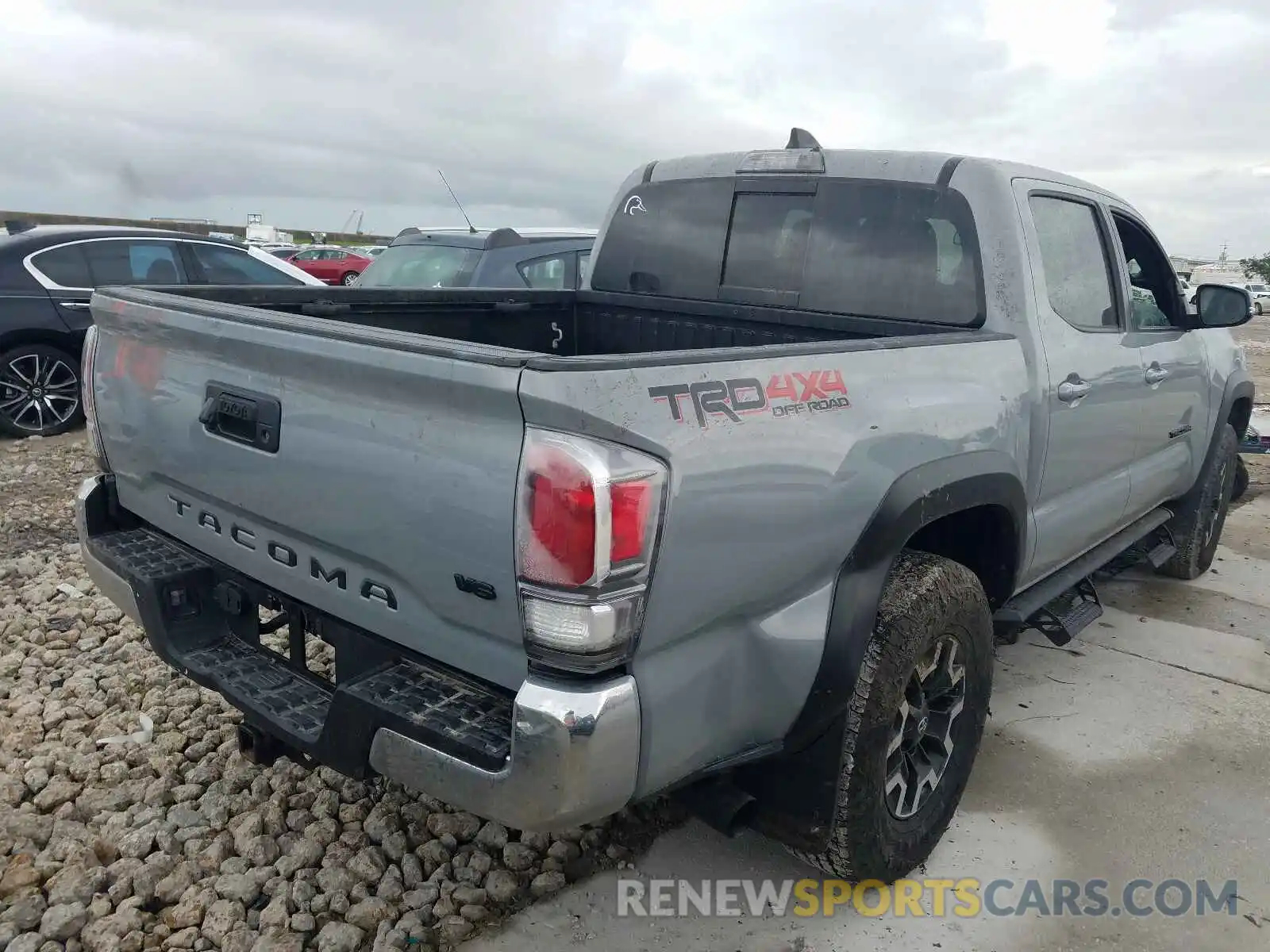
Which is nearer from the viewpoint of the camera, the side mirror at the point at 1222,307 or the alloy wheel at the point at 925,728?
the alloy wheel at the point at 925,728

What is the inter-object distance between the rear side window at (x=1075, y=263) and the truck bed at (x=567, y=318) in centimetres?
49

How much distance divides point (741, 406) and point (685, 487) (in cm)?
25

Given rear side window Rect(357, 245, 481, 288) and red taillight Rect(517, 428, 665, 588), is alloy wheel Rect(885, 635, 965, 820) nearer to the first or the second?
red taillight Rect(517, 428, 665, 588)

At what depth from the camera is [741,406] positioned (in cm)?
202

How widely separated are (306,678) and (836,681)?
1.35 m

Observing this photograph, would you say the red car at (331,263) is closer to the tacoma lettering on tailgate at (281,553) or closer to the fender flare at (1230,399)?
the fender flare at (1230,399)

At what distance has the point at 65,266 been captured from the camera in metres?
7.77

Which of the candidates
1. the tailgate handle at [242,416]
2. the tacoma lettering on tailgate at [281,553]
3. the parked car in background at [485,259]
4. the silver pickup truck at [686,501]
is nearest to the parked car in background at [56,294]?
the parked car in background at [485,259]

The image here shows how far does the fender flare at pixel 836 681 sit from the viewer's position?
225 cm

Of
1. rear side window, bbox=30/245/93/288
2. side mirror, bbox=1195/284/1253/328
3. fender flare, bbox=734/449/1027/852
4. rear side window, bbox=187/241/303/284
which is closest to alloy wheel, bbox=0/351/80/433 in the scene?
rear side window, bbox=30/245/93/288

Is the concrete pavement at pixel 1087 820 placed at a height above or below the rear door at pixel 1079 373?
below

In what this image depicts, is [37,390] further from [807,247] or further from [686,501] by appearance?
[686,501]

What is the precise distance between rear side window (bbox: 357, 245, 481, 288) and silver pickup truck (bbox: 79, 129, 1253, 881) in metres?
3.61

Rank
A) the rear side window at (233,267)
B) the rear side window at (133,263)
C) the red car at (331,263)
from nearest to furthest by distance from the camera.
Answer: the rear side window at (133,263) < the rear side window at (233,267) < the red car at (331,263)
